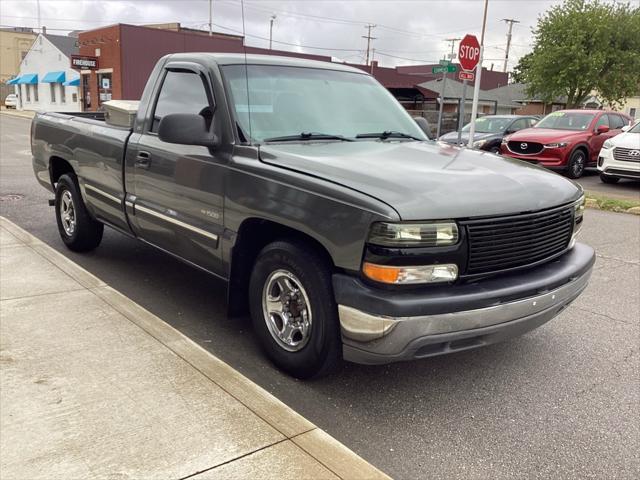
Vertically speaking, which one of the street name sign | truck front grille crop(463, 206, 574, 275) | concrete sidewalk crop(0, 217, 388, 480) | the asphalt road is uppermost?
the street name sign

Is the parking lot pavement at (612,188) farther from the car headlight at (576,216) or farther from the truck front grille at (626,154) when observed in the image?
the car headlight at (576,216)

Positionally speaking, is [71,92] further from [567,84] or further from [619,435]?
[619,435]

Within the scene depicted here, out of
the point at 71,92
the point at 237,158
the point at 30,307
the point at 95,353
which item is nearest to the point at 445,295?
the point at 237,158

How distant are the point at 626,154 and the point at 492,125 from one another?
527cm

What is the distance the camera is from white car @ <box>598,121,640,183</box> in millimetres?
12430

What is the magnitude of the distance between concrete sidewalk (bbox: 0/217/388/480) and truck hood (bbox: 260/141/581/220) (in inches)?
47.9

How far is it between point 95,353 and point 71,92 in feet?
143

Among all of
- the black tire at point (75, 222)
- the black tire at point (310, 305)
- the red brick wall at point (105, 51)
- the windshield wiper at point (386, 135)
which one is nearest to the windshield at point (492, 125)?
the windshield wiper at point (386, 135)

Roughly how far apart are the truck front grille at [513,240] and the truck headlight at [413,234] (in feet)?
0.42

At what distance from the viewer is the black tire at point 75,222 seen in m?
5.79

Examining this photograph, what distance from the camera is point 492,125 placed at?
17.4 metres

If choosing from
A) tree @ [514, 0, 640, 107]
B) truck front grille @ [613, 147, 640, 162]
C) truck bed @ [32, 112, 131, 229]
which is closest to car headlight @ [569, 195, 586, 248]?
truck bed @ [32, 112, 131, 229]

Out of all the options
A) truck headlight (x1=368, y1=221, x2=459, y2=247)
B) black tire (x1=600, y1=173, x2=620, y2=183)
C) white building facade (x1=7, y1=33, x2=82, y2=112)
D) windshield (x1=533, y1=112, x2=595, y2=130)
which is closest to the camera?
truck headlight (x1=368, y1=221, x2=459, y2=247)

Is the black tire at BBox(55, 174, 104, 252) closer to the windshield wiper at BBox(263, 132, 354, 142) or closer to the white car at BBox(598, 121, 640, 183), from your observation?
the windshield wiper at BBox(263, 132, 354, 142)
